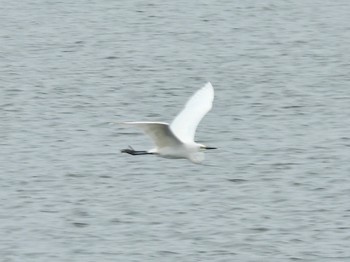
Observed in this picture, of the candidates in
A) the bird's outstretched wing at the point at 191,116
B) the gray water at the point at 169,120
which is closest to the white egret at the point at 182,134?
the bird's outstretched wing at the point at 191,116

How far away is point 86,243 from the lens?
628 inches

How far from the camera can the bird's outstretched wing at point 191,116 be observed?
16.0 m

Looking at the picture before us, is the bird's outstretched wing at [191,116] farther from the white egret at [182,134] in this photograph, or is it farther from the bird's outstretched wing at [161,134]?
the bird's outstretched wing at [161,134]

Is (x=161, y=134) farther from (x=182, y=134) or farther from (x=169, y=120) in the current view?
(x=169, y=120)

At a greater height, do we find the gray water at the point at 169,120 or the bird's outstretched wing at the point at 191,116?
the bird's outstretched wing at the point at 191,116

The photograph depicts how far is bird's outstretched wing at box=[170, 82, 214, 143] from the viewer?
628 inches

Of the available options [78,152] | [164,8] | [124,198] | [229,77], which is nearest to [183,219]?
[124,198]

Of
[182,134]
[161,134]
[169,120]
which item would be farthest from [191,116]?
[169,120]

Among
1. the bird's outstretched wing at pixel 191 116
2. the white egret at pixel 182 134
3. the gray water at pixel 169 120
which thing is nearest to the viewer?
the white egret at pixel 182 134

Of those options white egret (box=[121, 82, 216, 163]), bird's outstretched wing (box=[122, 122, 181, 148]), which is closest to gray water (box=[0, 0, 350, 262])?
white egret (box=[121, 82, 216, 163])

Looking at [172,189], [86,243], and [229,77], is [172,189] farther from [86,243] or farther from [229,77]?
[229,77]

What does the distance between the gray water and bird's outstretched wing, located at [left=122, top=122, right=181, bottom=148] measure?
127 centimetres

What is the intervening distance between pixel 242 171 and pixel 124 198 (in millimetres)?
1907

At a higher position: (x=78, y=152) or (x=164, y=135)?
(x=164, y=135)
